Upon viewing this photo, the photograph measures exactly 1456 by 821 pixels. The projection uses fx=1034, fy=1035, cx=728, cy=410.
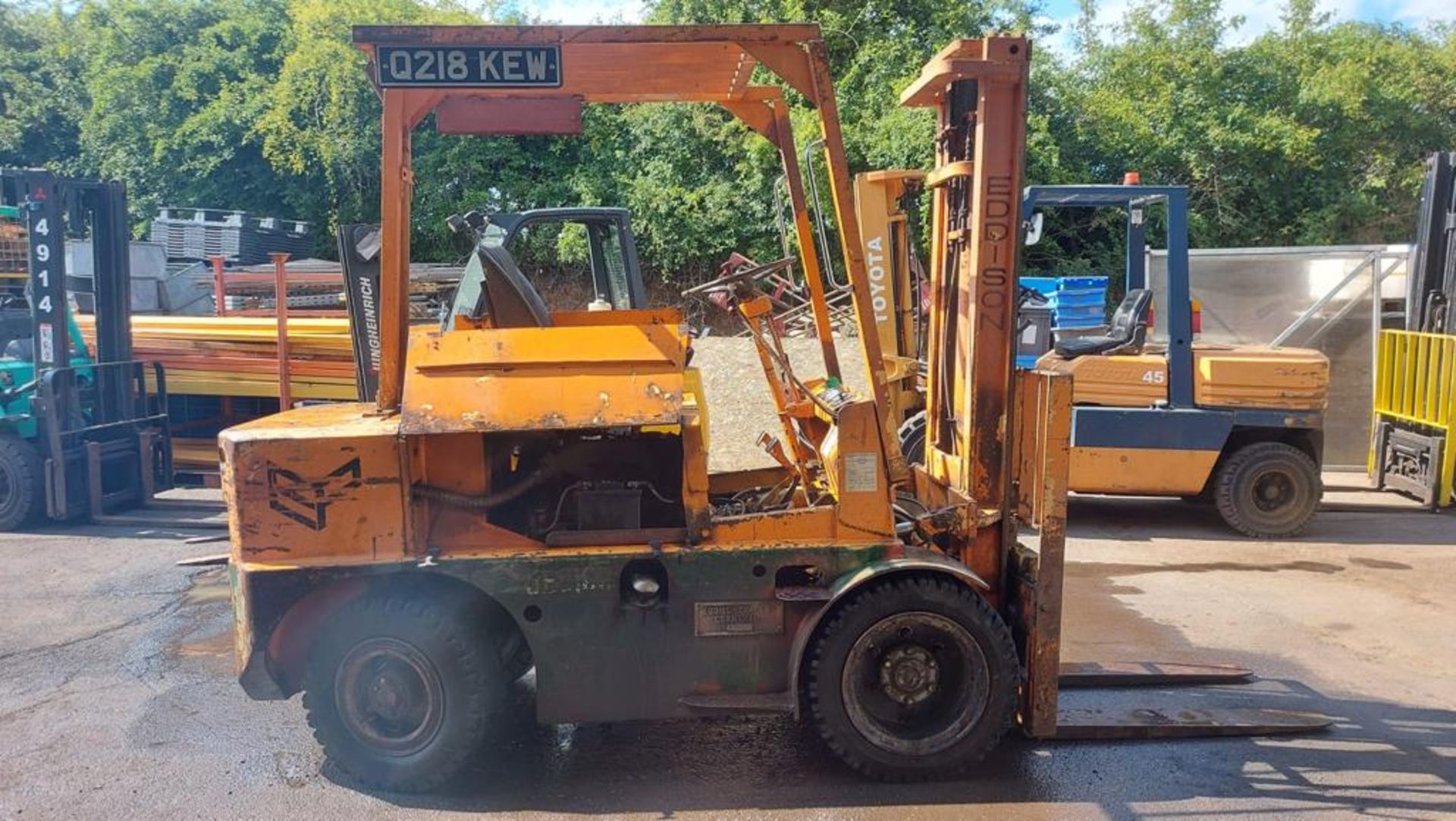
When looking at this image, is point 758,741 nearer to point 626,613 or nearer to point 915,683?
point 915,683

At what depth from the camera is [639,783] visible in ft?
14.3

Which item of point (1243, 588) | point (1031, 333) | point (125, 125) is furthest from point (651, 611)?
point (125, 125)

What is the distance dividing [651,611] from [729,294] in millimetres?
1561

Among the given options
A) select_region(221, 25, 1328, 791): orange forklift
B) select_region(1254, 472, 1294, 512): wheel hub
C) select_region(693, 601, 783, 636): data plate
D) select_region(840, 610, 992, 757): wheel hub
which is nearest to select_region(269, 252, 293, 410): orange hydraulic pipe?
select_region(221, 25, 1328, 791): orange forklift

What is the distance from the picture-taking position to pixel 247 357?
1108 cm

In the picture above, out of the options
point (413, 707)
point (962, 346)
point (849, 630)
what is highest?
point (962, 346)

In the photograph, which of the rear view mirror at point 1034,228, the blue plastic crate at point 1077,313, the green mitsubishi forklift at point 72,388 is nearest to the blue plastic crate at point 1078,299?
the blue plastic crate at point 1077,313

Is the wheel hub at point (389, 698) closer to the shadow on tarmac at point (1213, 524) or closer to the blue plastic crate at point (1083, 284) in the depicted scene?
the shadow on tarmac at point (1213, 524)

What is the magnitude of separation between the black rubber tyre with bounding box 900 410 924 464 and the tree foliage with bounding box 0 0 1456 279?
7492 mm

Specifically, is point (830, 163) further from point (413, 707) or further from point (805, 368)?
point (805, 368)

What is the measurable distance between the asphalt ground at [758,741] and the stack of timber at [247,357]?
3813 mm

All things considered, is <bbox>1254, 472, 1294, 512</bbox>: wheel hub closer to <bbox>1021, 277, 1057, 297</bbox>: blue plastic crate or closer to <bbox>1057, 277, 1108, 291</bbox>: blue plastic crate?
<bbox>1057, 277, 1108, 291</bbox>: blue plastic crate

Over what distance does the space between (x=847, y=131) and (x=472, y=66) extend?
13.5 meters

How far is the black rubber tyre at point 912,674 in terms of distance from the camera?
4227 millimetres
